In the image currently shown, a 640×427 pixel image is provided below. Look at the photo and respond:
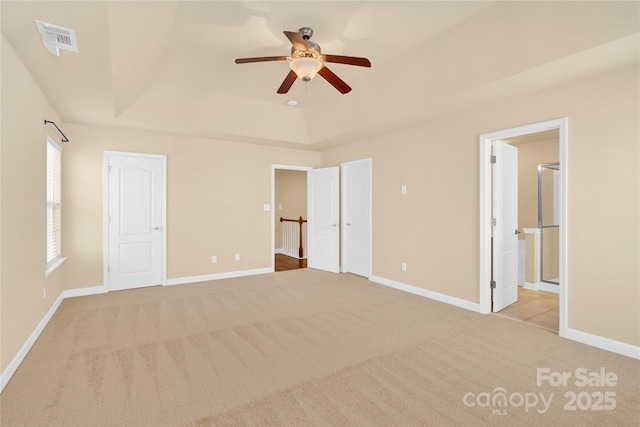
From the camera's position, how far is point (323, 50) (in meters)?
3.56

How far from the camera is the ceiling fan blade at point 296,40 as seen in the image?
2.58 m

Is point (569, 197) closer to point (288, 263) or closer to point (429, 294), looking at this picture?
point (429, 294)

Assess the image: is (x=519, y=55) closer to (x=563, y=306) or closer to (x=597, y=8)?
(x=597, y=8)

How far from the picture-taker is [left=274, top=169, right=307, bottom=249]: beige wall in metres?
9.17

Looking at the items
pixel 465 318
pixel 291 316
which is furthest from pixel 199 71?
pixel 465 318

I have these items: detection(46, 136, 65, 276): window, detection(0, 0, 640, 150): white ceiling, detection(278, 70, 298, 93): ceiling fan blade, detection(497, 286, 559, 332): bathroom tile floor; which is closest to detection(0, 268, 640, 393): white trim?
detection(497, 286, 559, 332): bathroom tile floor

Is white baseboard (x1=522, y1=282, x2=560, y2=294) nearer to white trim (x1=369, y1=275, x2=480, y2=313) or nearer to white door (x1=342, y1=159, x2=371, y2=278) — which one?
white trim (x1=369, y1=275, x2=480, y2=313)

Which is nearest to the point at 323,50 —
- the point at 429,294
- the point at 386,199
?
the point at 386,199

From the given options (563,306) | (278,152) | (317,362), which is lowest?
(317,362)

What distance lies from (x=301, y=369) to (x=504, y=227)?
10.4 ft

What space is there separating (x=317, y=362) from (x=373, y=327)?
994 millimetres

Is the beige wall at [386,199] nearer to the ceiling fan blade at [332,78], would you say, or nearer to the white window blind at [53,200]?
the white window blind at [53,200]

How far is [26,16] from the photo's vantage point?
2.15 m

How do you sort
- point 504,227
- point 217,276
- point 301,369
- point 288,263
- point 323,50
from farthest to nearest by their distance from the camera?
point 288,263
point 217,276
point 504,227
point 323,50
point 301,369
